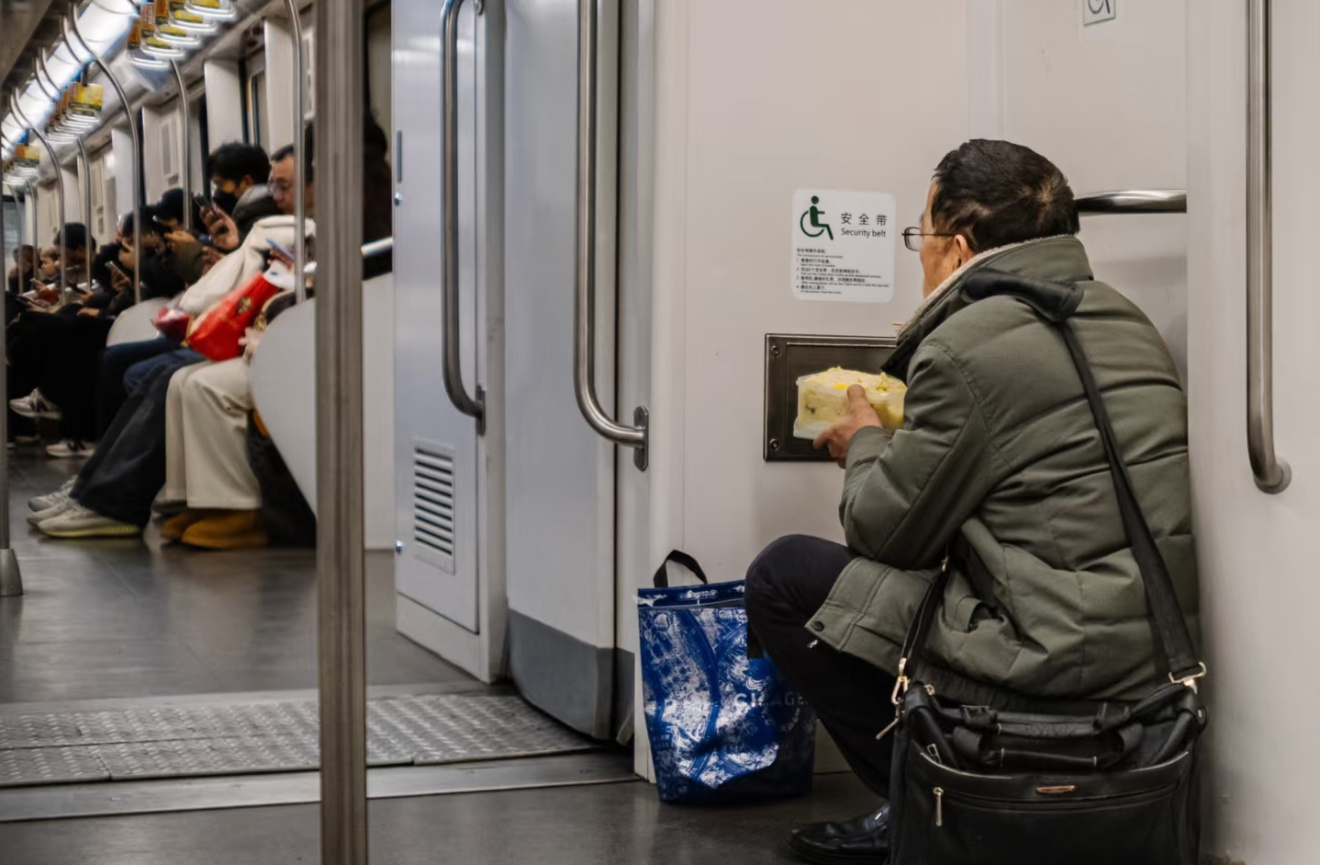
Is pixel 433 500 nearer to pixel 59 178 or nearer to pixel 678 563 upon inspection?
pixel 678 563

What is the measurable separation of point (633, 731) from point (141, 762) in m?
0.91

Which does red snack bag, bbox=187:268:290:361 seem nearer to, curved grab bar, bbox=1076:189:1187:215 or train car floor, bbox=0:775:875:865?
train car floor, bbox=0:775:875:865

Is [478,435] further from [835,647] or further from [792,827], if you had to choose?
[835,647]

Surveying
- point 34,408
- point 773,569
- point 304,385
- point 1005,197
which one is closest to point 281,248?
point 304,385

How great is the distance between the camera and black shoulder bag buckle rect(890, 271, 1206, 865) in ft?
6.38

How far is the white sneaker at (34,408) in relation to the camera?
1138 cm

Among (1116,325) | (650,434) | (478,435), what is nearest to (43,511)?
(478,435)

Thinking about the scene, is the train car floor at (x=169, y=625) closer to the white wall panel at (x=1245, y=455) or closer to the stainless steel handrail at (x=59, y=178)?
the white wall panel at (x=1245, y=455)

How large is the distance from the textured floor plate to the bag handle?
0.53 m

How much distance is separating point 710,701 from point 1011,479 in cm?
80

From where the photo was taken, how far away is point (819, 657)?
2.42 metres

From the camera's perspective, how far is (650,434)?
112 inches

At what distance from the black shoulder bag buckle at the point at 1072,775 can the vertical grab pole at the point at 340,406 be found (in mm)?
839

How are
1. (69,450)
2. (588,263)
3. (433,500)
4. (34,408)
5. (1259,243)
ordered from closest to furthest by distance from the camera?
(1259,243), (588,263), (433,500), (69,450), (34,408)
